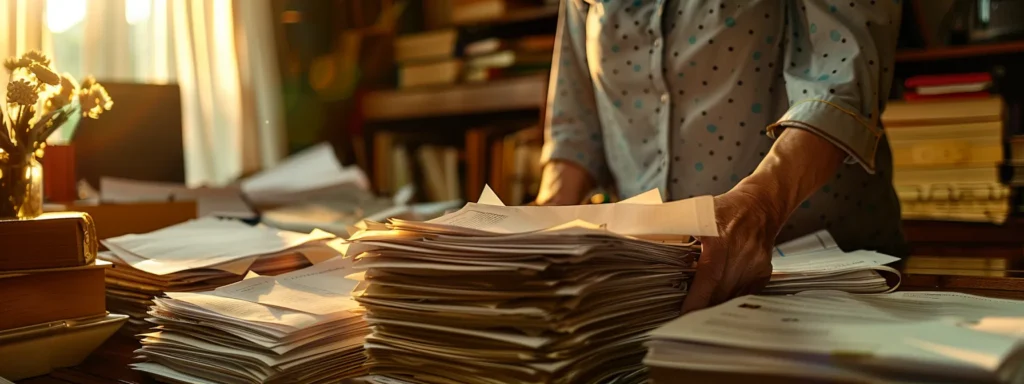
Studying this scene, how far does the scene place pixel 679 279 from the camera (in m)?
0.70

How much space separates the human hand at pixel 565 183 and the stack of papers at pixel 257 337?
594 millimetres

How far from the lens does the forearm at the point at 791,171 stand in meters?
0.81

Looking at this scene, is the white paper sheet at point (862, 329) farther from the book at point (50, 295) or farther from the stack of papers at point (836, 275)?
the book at point (50, 295)

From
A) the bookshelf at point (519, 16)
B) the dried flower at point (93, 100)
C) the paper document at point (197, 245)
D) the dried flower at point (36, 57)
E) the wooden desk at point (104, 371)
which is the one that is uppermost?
the bookshelf at point (519, 16)

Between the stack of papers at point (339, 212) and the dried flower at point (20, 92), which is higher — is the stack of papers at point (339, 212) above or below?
below

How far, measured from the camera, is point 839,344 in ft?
1.59

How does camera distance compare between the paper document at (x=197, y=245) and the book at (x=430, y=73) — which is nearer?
the paper document at (x=197, y=245)

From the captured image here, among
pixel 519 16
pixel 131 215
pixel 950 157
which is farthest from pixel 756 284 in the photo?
pixel 519 16

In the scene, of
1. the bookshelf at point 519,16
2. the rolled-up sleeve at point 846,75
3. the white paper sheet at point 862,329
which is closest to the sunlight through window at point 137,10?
the bookshelf at point 519,16

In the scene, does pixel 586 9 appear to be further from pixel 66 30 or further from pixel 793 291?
pixel 66 30

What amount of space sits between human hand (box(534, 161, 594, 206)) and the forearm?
1.57 ft

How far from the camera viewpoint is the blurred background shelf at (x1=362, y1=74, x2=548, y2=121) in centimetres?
270

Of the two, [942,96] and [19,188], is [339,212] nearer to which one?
[19,188]

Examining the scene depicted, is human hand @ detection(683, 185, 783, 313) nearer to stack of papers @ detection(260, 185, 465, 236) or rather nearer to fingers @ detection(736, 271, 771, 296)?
fingers @ detection(736, 271, 771, 296)
